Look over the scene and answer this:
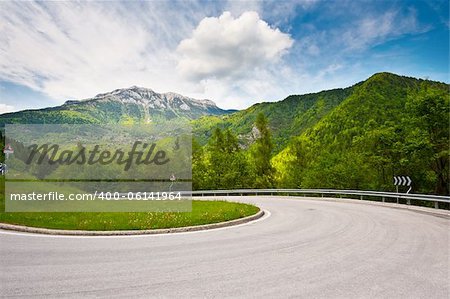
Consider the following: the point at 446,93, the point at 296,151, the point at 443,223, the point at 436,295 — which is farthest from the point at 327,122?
the point at 436,295

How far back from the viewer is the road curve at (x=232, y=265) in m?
5.02

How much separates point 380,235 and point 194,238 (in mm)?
5736

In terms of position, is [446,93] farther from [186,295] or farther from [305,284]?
[186,295]

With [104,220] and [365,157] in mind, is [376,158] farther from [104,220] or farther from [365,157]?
[104,220]

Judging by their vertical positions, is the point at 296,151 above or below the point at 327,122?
below

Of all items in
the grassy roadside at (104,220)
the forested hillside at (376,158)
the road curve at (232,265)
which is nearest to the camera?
the road curve at (232,265)

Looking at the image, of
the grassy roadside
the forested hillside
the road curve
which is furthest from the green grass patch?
the forested hillside

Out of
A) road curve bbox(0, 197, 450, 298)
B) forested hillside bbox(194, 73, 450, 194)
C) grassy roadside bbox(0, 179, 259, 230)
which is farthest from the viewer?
forested hillside bbox(194, 73, 450, 194)

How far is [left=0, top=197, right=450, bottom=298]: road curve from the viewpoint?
198 inches

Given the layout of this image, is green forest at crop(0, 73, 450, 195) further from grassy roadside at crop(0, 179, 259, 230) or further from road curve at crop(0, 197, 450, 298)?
grassy roadside at crop(0, 179, 259, 230)

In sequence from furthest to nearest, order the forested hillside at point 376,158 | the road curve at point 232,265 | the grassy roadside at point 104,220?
the forested hillside at point 376,158 < the grassy roadside at point 104,220 < the road curve at point 232,265

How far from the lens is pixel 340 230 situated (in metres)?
10.5

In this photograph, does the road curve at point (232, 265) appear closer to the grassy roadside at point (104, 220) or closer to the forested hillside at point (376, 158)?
the grassy roadside at point (104, 220)

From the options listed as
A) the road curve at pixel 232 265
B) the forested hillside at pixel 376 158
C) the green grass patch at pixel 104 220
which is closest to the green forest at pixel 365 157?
the forested hillside at pixel 376 158
